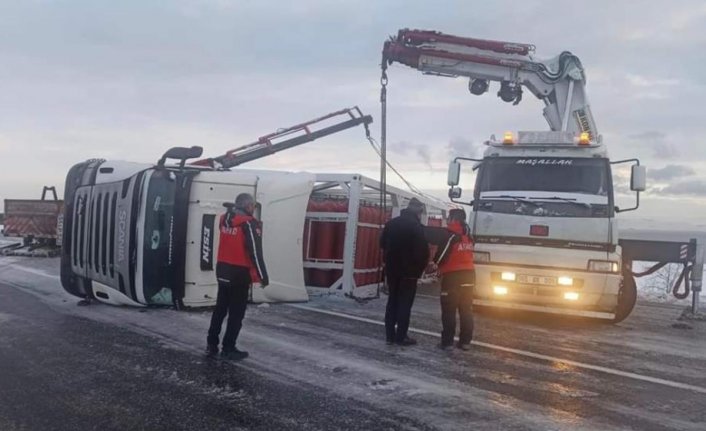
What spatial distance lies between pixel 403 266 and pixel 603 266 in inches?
118

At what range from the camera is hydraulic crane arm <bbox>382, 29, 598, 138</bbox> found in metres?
11.4

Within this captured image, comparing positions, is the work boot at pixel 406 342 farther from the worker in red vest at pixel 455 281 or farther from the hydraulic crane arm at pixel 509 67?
the hydraulic crane arm at pixel 509 67

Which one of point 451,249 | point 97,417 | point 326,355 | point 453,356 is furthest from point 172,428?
point 451,249

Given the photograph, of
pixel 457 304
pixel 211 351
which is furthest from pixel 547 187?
pixel 211 351

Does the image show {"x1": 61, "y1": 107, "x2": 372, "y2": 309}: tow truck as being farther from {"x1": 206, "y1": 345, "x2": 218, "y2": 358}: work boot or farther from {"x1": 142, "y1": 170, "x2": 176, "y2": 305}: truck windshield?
{"x1": 206, "y1": 345, "x2": 218, "y2": 358}: work boot

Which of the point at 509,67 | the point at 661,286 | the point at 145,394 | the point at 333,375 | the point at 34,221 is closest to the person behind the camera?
the point at 145,394

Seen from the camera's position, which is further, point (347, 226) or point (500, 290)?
point (347, 226)

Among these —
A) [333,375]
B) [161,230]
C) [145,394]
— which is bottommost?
[145,394]

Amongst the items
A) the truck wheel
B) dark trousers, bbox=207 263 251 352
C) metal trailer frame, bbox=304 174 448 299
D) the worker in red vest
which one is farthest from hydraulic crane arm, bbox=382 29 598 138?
dark trousers, bbox=207 263 251 352

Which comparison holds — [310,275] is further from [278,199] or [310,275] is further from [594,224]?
[594,224]

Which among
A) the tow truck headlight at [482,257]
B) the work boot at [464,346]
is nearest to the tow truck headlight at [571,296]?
the tow truck headlight at [482,257]

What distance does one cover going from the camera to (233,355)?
6238mm

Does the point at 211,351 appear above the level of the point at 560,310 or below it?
below

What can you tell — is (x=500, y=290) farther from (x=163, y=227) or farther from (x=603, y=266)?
(x=163, y=227)
